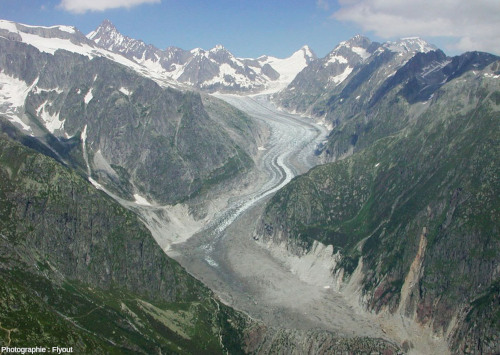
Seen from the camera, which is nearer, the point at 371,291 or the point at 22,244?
the point at 22,244

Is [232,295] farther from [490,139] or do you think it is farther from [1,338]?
[490,139]

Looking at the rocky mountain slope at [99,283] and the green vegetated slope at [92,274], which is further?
the green vegetated slope at [92,274]

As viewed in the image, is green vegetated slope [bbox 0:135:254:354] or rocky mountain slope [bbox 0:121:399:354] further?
green vegetated slope [bbox 0:135:254:354]

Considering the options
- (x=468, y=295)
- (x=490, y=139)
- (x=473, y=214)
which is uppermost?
(x=490, y=139)

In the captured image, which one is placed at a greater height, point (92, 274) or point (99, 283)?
point (92, 274)

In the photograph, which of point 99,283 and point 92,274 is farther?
point 92,274

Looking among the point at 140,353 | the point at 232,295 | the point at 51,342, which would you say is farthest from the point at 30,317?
the point at 232,295

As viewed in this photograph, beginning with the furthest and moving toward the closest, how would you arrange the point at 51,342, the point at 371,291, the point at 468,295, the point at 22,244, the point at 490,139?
the point at 490,139, the point at 371,291, the point at 468,295, the point at 22,244, the point at 51,342

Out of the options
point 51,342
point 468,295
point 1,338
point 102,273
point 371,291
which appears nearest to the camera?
point 1,338
